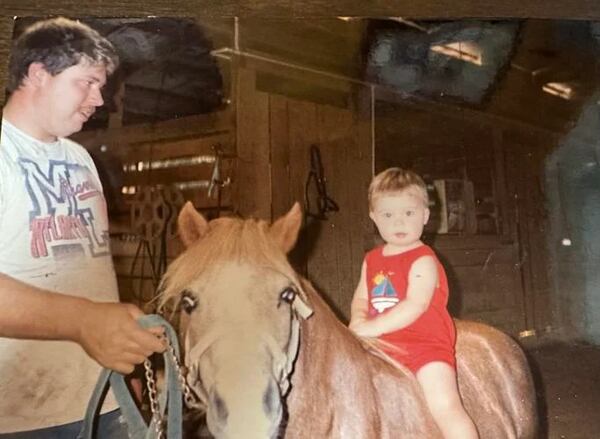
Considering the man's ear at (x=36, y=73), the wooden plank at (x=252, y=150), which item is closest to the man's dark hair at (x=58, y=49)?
the man's ear at (x=36, y=73)

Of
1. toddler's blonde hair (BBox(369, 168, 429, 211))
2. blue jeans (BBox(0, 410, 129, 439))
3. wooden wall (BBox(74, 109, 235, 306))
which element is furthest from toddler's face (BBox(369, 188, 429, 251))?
blue jeans (BBox(0, 410, 129, 439))

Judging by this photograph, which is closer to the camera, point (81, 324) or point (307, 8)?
point (81, 324)

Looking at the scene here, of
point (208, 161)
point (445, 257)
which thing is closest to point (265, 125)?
point (208, 161)

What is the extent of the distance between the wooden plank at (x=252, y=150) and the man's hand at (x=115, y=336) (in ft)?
0.36

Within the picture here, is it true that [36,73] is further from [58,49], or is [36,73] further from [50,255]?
[50,255]

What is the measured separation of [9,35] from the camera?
52 centimetres

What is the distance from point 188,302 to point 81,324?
8 cm

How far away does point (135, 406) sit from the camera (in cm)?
43

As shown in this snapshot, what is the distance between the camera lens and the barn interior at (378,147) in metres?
0.44

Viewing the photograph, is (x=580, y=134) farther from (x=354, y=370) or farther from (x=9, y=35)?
(x=9, y=35)

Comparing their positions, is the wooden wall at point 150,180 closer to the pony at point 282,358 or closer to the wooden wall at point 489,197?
the pony at point 282,358

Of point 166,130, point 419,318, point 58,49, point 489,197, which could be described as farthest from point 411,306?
point 58,49

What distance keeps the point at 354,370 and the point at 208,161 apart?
18 cm

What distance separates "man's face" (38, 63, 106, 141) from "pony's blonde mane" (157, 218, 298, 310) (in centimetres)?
14
